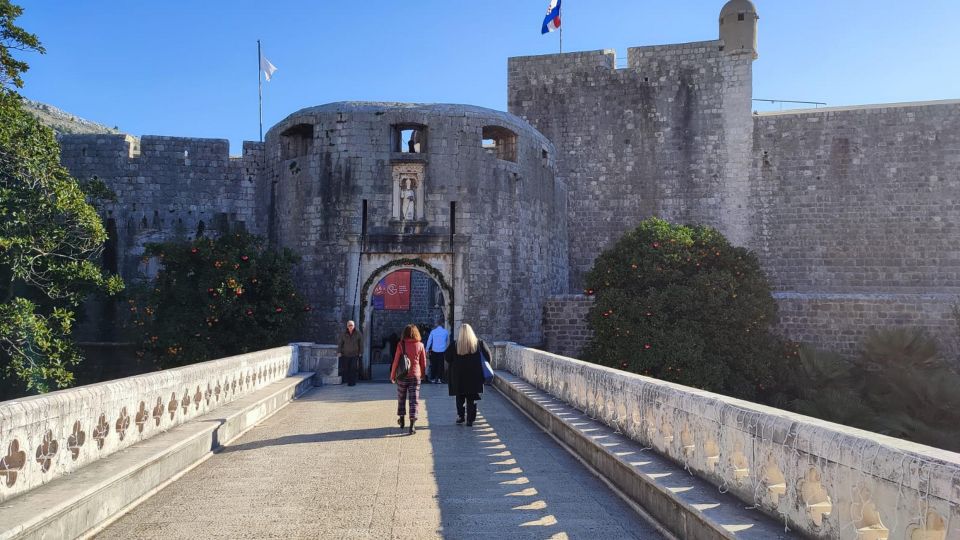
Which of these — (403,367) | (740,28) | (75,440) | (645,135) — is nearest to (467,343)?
(403,367)

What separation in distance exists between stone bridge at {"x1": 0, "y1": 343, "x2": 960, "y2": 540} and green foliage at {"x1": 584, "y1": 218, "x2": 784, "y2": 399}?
9.68 meters

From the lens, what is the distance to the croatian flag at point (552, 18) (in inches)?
1004

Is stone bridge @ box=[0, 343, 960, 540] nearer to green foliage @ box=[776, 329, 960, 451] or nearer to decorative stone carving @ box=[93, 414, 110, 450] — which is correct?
decorative stone carving @ box=[93, 414, 110, 450]

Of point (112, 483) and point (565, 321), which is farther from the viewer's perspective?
point (565, 321)

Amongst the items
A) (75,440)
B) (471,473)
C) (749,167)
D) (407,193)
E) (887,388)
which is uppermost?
(749,167)

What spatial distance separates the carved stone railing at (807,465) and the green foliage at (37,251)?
42.9ft

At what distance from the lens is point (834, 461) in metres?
3.19

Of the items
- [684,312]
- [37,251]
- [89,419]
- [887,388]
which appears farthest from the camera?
[887,388]

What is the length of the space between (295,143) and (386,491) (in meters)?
14.7

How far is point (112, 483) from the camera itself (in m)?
4.43

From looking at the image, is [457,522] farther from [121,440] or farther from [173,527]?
[121,440]

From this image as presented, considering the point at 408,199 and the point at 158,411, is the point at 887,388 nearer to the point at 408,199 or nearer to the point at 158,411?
the point at 408,199

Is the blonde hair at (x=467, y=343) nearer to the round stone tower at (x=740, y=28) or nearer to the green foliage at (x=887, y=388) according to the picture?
the green foliage at (x=887, y=388)

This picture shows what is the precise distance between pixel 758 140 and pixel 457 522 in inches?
908
